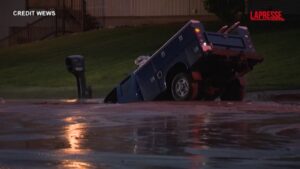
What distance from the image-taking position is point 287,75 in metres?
27.8

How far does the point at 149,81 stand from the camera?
20844 millimetres

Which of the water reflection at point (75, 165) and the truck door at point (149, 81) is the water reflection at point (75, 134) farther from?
the truck door at point (149, 81)

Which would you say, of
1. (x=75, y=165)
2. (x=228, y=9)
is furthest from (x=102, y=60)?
(x=75, y=165)

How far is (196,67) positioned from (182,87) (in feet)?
2.42

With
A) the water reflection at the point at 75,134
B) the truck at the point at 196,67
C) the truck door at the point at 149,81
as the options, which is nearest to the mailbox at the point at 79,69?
the truck at the point at 196,67

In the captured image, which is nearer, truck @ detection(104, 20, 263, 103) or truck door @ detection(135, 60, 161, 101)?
truck @ detection(104, 20, 263, 103)

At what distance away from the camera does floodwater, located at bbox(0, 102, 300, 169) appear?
1110 cm

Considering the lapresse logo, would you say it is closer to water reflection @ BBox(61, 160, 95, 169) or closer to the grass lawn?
the grass lawn

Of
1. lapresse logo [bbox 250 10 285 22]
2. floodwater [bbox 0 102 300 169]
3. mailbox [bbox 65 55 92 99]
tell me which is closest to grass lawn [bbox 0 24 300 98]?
mailbox [bbox 65 55 92 99]

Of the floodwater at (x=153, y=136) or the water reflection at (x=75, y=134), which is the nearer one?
the floodwater at (x=153, y=136)

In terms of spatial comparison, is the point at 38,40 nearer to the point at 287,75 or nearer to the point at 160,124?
the point at 287,75

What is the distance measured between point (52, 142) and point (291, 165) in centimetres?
392

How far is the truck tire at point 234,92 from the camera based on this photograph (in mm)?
21156

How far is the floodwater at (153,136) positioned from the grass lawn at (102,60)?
24.8ft
